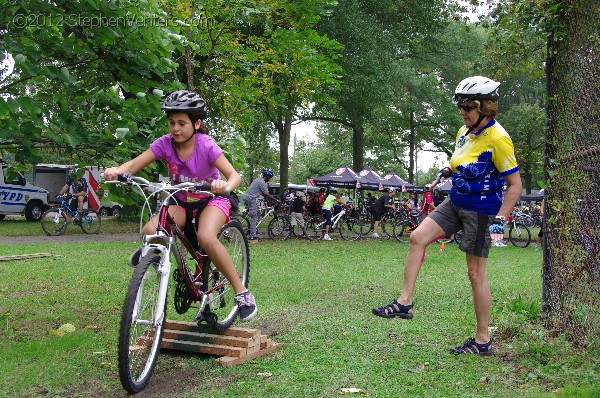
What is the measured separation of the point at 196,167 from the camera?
5180 mm

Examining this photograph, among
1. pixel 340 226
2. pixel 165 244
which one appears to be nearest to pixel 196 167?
pixel 165 244

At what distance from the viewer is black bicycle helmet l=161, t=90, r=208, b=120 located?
193 inches

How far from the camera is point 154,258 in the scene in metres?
4.48

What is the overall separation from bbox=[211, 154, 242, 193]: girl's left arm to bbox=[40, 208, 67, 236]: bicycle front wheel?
648 inches

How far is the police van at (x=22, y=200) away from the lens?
2733 cm

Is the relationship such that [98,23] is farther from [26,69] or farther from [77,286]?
[77,286]

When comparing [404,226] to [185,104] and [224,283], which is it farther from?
[185,104]

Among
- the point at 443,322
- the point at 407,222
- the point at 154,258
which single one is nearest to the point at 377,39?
the point at 407,222

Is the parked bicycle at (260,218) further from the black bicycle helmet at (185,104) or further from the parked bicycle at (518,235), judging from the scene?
the black bicycle helmet at (185,104)

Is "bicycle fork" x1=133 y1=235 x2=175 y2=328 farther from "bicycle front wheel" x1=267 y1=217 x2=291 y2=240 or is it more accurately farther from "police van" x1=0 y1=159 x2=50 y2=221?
"police van" x1=0 y1=159 x2=50 y2=221

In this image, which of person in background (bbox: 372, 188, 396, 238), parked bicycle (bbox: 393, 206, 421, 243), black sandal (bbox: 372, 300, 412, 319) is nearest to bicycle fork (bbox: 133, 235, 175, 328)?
black sandal (bbox: 372, 300, 412, 319)

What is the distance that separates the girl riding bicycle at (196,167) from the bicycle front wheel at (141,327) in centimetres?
62

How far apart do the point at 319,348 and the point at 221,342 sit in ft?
2.77

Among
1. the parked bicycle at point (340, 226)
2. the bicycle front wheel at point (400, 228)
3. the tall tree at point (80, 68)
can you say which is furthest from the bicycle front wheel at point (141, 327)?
the bicycle front wheel at point (400, 228)
